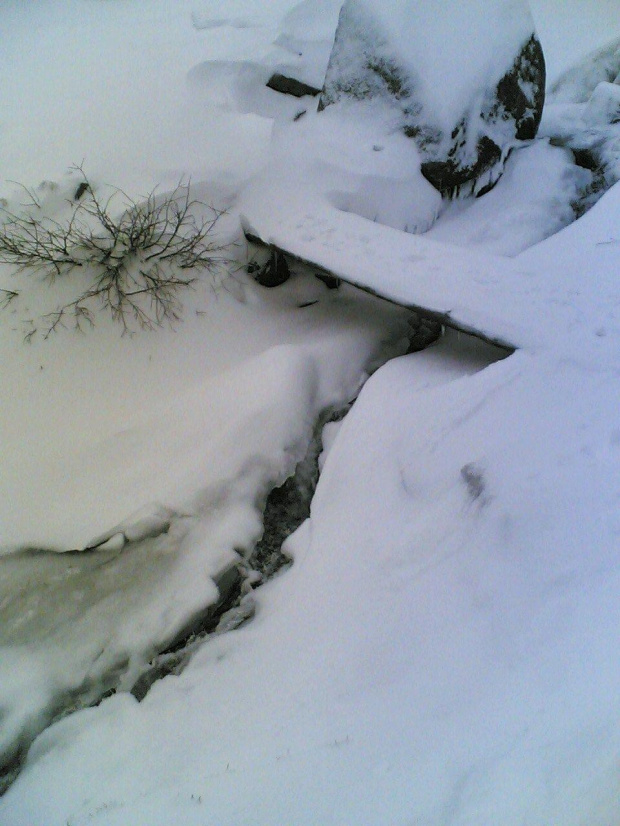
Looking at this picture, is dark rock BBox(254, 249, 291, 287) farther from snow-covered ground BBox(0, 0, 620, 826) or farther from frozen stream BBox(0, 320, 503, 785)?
frozen stream BBox(0, 320, 503, 785)

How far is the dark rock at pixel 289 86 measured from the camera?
13.9ft

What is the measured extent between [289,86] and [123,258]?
7.63 ft

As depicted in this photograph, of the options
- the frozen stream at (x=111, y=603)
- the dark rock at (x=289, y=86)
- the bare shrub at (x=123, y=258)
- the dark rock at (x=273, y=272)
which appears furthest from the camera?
the dark rock at (x=289, y=86)

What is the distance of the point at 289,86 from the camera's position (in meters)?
4.30

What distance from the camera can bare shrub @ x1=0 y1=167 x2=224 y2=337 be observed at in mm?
3084

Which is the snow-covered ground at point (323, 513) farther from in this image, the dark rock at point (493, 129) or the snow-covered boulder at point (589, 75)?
the snow-covered boulder at point (589, 75)

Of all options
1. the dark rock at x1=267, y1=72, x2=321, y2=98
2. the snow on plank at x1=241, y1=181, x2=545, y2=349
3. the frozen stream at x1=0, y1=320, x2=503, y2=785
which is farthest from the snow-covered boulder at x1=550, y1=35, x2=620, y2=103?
the frozen stream at x1=0, y1=320, x2=503, y2=785

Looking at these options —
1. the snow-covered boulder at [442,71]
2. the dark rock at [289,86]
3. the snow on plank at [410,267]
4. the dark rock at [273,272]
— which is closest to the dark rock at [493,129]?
the snow-covered boulder at [442,71]

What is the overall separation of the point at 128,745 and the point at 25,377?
2.01 meters

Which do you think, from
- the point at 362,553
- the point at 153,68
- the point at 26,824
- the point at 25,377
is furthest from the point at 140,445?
the point at 153,68

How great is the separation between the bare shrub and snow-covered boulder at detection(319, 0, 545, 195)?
4.65 ft

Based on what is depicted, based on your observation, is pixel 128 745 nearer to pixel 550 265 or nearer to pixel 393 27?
pixel 550 265

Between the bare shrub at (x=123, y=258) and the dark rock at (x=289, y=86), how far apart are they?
5.55 ft

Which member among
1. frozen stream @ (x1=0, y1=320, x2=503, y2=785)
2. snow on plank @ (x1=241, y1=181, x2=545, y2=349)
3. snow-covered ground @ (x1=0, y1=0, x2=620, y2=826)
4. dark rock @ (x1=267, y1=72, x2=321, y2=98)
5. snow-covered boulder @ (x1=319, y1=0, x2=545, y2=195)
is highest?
snow-covered boulder @ (x1=319, y1=0, x2=545, y2=195)
